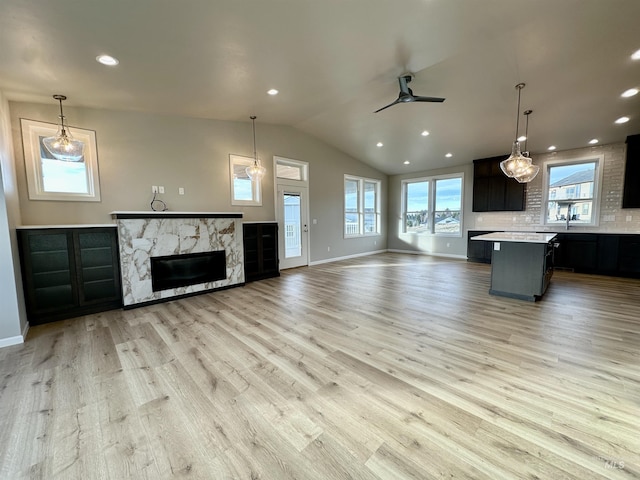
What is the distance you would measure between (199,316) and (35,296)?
195 cm

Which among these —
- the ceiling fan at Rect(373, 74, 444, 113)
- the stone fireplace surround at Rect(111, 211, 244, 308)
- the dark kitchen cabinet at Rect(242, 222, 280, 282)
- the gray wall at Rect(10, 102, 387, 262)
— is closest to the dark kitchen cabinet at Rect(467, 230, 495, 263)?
the gray wall at Rect(10, 102, 387, 262)

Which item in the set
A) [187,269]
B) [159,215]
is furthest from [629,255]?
[159,215]

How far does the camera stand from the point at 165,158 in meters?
4.45

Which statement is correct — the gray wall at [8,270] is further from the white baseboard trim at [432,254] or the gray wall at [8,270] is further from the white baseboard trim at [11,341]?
the white baseboard trim at [432,254]

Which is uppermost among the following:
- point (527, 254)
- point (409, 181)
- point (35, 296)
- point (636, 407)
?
point (409, 181)

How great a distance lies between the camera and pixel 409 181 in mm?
8805

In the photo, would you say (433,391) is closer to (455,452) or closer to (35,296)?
(455,452)

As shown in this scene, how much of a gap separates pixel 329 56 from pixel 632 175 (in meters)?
6.77

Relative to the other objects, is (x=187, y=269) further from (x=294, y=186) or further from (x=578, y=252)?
(x=578, y=252)

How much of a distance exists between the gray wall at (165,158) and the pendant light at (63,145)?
0.21 meters

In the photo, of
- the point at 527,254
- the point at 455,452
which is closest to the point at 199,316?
the point at 455,452

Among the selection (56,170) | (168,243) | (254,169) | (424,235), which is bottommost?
(424,235)

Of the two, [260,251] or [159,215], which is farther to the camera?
[260,251]

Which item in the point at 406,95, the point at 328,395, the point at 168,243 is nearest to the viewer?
the point at 328,395
